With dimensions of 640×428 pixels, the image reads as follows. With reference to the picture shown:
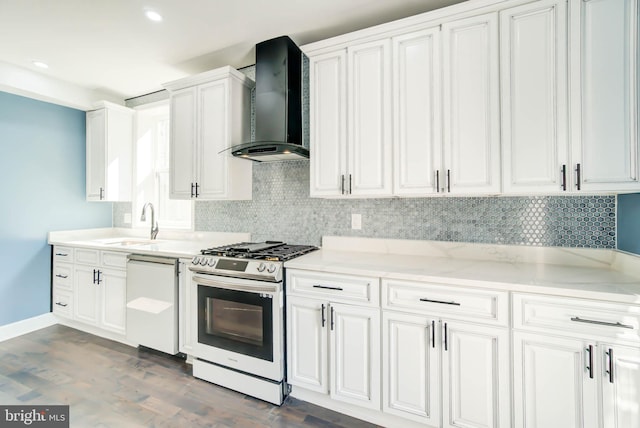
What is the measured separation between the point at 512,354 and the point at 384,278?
2.37 ft

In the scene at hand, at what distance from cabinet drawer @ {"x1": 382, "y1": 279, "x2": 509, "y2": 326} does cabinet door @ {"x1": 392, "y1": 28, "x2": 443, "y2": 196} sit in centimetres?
66

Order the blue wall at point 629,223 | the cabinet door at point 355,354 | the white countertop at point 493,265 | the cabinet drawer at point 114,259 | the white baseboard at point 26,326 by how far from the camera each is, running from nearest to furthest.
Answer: the white countertop at point 493,265 → the blue wall at point 629,223 → the cabinet door at point 355,354 → the cabinet drawer at point 114,259 → the white baseboard at point 26,326

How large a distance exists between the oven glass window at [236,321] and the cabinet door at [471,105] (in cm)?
154

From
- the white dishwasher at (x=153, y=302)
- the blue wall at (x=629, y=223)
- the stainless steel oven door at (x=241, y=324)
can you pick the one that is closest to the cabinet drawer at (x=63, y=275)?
the white dishwasher at (x=153, y=302)

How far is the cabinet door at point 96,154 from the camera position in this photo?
3.54 meters

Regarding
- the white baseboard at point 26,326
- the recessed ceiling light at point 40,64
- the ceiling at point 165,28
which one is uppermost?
the recessed ceiling light at point 40,64

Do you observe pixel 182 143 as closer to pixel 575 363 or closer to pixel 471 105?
pixel 471 105

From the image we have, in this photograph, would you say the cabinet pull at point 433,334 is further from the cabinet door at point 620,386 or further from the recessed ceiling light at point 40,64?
the recessed ceiling light at point 40,64

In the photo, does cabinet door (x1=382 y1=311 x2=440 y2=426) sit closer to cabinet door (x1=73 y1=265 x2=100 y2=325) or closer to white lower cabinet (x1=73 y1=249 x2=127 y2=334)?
white lower cabinet (x1=73 y1=249 x2=127 y2=334)

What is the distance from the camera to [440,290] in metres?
1.58

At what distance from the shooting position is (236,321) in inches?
84.4

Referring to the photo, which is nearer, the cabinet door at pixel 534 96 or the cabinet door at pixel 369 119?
the cabinet door at pixel 534 96

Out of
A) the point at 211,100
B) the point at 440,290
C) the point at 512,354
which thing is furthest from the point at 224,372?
the point at 211,100

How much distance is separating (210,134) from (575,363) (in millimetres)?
3023
